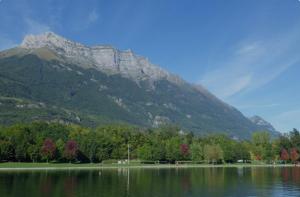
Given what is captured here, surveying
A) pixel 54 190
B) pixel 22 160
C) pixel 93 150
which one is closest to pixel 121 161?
pixel 93 150

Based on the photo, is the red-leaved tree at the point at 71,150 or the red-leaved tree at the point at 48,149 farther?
the red-leaved tree at the point at 71,150

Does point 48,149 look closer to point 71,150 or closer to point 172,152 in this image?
point 71,150

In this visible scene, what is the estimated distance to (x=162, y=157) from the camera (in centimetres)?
19562

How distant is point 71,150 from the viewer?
558 ft

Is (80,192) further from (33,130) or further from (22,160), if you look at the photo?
(33,130)

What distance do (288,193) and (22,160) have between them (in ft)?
394

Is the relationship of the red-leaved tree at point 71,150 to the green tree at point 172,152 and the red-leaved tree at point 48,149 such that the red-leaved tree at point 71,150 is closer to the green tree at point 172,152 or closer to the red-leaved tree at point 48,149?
the red-leaved tree at point 48,149

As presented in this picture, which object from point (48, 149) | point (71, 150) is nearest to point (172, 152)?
point (71, 150)

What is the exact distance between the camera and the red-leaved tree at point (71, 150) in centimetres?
16912

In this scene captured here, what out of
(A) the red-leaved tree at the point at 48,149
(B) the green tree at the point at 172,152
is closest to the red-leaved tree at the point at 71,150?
(A) the red-leaved tree at the point at 48,149

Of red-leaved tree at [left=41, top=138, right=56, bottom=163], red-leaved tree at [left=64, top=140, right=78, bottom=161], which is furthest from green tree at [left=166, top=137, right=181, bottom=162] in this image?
red-leaved tree at [left=41, top=138, right=56, bottom=163]

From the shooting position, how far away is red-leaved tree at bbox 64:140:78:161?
555 ft

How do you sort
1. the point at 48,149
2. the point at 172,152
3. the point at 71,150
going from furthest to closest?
the point at 172,152 → the point at 71,150 → the point at 48,149

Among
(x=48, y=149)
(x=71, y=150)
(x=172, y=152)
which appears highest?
(x=48, y=149)
